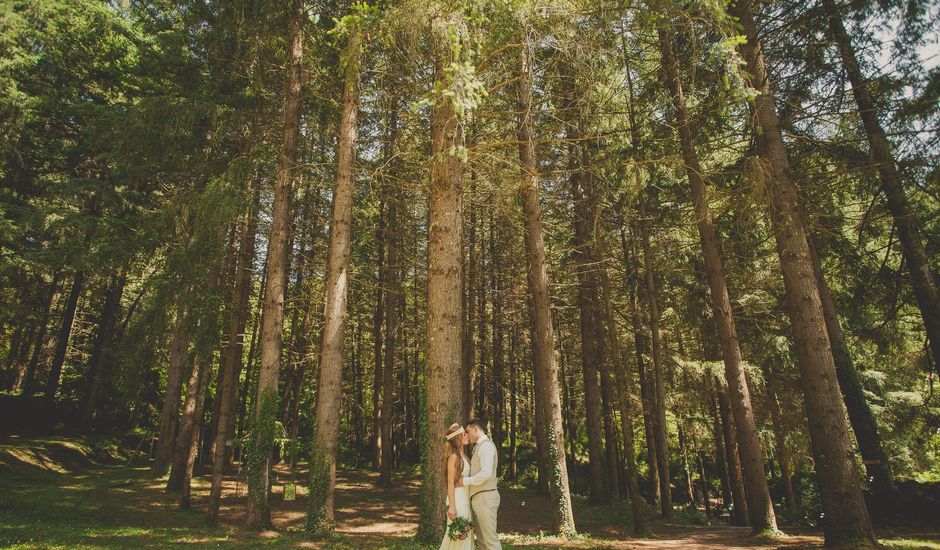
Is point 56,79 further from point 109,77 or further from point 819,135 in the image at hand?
point 819,135

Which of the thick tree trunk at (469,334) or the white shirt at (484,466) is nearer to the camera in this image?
the white shirt at (484,466)

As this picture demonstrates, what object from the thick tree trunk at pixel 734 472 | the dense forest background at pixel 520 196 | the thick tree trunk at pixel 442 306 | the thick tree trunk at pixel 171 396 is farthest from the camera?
the thick tree trunk at pixel 171 396

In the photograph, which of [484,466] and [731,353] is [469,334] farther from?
[484,466]

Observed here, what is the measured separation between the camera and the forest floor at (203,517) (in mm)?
8703

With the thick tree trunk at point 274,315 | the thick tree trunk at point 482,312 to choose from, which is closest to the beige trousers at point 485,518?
the thick tree trunk at point 274,315

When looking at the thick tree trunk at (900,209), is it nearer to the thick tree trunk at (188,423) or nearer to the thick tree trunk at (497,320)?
the thick tree trunk at (497,320)

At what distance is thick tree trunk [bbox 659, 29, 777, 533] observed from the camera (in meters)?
10.3

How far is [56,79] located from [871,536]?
90.7 feet

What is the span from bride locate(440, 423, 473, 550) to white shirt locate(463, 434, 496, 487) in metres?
0.12

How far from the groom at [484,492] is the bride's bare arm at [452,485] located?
96 millimetres

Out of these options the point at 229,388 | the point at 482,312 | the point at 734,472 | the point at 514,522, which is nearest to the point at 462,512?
the point at 229,388

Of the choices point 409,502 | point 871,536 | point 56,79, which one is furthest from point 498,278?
point 56,79

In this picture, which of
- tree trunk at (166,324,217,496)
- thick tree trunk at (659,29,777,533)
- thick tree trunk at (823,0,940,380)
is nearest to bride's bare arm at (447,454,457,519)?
thick tree trunk at (659,29,777,533)

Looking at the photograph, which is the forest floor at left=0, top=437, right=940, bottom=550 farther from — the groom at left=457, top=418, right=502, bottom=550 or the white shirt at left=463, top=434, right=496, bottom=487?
the white shirt at left=463, top=434, right=496, bottom=487
